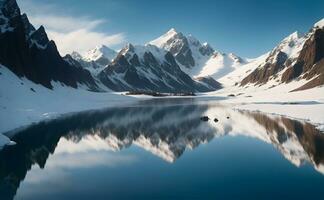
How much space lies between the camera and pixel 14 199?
1119 inches

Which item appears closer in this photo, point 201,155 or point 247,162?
point 247,162

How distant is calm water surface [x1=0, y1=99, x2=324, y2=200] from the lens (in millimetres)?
29859

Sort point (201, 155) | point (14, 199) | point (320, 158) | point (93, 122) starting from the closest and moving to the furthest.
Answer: point (14, 199)
point (320, 158)
point (201, 155)
point (93, 122)

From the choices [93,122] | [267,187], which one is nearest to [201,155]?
[267,187]

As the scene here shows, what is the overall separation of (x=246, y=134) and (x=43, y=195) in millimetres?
39902

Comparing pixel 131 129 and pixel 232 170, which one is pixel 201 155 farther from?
pixel 131 129

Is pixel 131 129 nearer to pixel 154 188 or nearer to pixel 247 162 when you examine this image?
pixel 247 162

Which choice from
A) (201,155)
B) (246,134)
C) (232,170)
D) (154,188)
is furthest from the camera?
(246,134)

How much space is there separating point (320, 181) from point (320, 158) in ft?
29.1

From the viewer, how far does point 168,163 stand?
40.9 m

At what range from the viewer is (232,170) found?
36875 mm

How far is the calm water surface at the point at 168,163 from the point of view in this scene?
29.9 m

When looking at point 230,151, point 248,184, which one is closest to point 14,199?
point 248,184

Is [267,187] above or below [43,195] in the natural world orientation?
above
